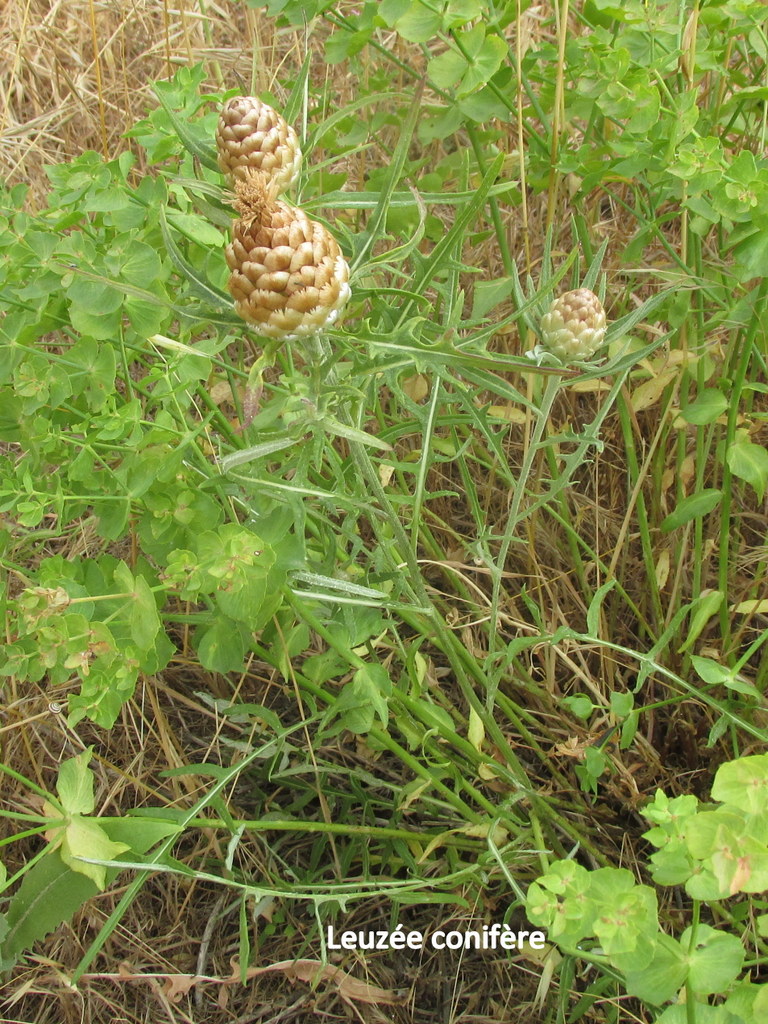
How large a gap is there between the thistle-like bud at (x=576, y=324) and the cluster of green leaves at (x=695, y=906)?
455 millimetres

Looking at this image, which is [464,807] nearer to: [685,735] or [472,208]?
[685,735]

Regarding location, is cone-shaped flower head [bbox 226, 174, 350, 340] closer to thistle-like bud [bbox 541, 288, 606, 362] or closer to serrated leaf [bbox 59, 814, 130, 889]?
thistle-like bud [bbox 541, 288, 606, 362]

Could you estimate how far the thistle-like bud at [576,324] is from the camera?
963mm

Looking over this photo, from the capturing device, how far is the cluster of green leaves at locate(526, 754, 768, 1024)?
786 millimetres

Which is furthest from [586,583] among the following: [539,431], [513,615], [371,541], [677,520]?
[539,431]

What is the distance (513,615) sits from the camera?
1628 millimetres

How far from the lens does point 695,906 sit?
0.83 metres

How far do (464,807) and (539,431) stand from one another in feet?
1.94

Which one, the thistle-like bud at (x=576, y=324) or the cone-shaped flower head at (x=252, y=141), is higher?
the cone-shaped flower head at (x=252, y=141)

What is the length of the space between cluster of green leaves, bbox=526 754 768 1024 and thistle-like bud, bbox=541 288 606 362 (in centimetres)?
46

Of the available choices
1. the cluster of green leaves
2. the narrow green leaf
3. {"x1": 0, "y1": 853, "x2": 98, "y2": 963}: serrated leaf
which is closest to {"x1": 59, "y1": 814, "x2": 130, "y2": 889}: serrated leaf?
{"x1": 0, "y1": 853, "x2": 98, "y2": 963}: serrated leaf

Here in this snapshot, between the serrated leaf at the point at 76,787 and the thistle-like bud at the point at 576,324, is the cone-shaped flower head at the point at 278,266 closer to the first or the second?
the thistle-like bud at the point at 576,324

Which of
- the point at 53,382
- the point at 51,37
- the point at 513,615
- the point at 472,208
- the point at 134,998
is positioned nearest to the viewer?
the point at 472,208

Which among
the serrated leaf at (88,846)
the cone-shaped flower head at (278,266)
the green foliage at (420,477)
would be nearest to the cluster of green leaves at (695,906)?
the green foliage at (420,477)
